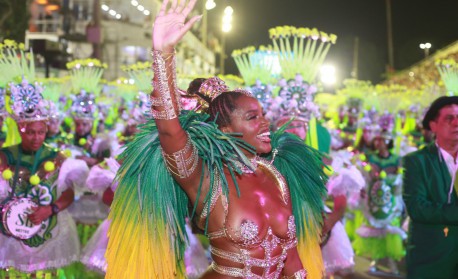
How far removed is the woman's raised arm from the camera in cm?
291

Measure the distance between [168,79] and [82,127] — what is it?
9173 mm

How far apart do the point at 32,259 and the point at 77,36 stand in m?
27.2

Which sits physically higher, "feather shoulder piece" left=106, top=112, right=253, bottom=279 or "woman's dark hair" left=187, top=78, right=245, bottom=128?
"woman's dark hair" left=187, top=78, right=245, bottom=128

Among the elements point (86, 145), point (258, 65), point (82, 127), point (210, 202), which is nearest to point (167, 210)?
point (210, 202)

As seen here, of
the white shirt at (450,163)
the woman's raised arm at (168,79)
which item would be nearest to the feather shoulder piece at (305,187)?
the woman's raised arm at (168,79)

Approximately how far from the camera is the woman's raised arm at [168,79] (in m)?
2.91

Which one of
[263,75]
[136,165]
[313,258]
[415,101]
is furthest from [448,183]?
[415,101]

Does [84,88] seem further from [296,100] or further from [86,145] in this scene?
[296,100]

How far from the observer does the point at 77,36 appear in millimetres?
32438

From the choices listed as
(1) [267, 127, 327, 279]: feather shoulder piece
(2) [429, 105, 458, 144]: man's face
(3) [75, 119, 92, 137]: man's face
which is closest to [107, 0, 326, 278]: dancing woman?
(1) [267, 127, 327, 279]: feather shoulder piece

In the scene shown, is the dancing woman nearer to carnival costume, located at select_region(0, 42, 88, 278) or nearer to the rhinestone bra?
the rhinestone bra

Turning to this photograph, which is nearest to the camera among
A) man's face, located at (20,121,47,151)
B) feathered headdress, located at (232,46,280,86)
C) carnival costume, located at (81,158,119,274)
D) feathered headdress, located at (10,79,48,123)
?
man's face, located at (20,121,47,151)

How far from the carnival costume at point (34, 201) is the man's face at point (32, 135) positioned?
4 centimetres

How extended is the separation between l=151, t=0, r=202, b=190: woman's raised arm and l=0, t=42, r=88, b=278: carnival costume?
3.95 meters
